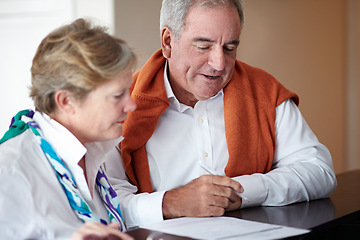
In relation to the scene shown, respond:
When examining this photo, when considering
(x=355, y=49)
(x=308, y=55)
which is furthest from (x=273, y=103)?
(x=355, y=49)

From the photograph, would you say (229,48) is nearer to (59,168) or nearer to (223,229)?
(223,229)

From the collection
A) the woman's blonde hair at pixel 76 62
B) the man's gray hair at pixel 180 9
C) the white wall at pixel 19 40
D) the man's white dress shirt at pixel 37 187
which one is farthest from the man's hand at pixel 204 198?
the white wall at pixel 19 40

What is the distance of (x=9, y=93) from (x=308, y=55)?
290cm

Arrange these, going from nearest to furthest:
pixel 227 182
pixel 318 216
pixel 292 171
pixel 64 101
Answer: pixel 64 101 < pixel 318 216 < pixel 227 182 < pixel 292 171

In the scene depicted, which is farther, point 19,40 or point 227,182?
point 19,40

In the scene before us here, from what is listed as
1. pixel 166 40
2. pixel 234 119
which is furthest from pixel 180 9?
pixel 234 119

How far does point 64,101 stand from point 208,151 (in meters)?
0.88

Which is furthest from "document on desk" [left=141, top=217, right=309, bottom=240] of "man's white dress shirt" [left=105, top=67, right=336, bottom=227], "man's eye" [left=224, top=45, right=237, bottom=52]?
"man's eye" [left=224, top=45, right=237, bottom=52]

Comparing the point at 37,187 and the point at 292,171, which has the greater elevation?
the point at 37,187

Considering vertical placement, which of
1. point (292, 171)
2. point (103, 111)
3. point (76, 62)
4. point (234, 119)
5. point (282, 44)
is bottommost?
point (282, 44)

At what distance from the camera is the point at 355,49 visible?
5465mm

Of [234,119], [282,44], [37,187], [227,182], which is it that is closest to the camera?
[37,187]

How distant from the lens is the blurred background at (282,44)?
318 centimetres

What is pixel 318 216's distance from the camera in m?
1.65
